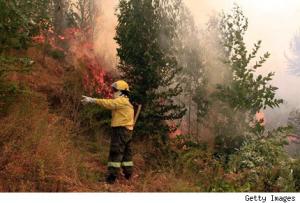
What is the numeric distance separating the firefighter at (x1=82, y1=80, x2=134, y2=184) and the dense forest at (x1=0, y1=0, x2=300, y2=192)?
0.25 meters

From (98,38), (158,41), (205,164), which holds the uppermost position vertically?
(98,38)

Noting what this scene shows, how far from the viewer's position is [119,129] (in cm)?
→ 895

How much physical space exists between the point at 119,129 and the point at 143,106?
11.7 ft

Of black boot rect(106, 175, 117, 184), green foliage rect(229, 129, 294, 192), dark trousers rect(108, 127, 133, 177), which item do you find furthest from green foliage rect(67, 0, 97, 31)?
black boot rect(106, 175, 117, 184)

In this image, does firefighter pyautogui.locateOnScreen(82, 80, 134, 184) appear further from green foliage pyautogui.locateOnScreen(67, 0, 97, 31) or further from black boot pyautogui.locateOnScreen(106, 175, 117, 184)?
green foliage pyautogui.locateOnScreen(67, 0, 97, 31)

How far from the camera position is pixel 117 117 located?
29.4 ft

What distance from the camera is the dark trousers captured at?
8.74m

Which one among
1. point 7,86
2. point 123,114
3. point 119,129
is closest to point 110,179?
point 119,129

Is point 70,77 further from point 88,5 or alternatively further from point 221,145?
point 88,5

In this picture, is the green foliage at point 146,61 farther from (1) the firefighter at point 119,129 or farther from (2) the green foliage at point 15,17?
(2) the green foliage at point 15,17

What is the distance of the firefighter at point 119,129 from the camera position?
8711 millimetres

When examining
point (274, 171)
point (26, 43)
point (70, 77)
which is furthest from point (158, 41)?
point (274, 171)

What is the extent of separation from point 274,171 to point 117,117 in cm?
304

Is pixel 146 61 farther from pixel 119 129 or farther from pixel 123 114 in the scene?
pixel 119 129
